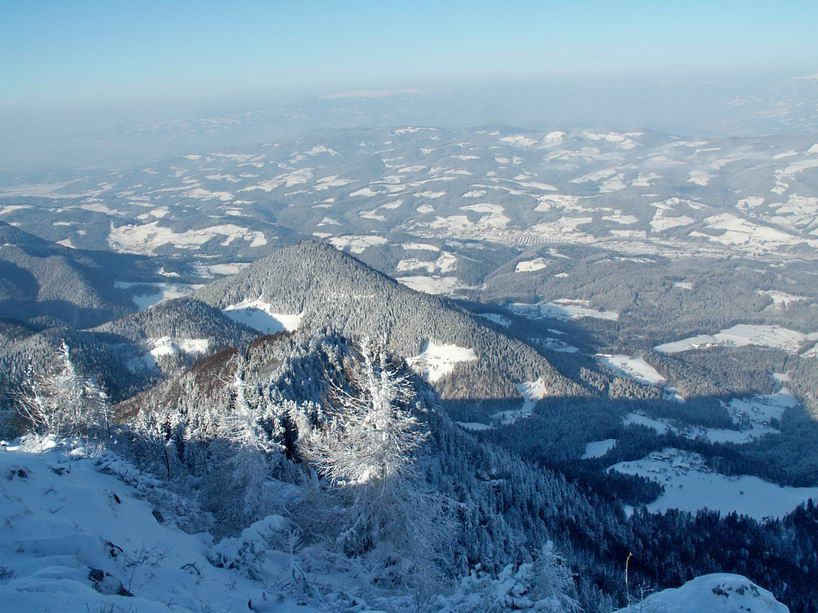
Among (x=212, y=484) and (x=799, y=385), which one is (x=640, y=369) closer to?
(x=799, y=385)

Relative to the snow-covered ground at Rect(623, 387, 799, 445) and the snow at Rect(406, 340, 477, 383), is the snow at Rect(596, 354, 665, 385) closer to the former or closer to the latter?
the snow-covered ground at Rect(623, 387, 799, 445)

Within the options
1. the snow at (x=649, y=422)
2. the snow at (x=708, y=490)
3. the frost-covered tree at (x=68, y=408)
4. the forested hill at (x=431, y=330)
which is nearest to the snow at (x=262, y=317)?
the forested hill at (x=431, y=330)

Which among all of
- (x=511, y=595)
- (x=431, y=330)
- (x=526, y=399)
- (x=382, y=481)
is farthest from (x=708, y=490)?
(x=511, y=595)

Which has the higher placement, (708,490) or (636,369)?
(708,490)

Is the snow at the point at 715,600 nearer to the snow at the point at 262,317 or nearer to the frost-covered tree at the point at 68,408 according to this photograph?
the frost-covered tree at the point at 68,408

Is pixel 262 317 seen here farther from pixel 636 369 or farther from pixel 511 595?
pixel 511 595

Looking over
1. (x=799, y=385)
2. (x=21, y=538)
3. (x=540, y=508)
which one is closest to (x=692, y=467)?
(x=540, y=508)

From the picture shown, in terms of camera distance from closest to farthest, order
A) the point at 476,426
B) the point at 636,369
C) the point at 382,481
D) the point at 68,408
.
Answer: the point at 382,481
the point at 68,408
the point at 476,426
the point at 636,369
